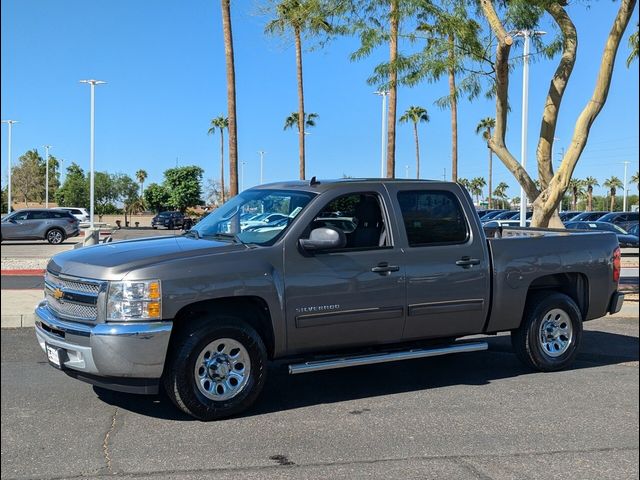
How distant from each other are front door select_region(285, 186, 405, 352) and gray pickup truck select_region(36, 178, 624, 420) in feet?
0.04

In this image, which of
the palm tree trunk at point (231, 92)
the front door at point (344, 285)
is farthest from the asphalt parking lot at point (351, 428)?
the palm tree trunk at point (231, 92)

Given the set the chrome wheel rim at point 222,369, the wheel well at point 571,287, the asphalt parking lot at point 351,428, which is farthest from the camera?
the wheel well at point 571,287

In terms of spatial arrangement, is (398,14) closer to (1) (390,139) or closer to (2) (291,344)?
(2) (291,344)

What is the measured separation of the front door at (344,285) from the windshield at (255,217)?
0.21 metres

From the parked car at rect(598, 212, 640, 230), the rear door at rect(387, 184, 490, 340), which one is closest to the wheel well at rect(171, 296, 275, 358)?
the rear door at rect(387, 184, 490, 340)

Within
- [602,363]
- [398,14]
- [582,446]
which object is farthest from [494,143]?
[582,446]

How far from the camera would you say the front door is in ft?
17.3

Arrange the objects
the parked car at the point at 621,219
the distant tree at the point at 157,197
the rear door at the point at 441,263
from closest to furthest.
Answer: the rear door at the point at 441,263, the parked car at the point at 621,219, the distant tree at the point at 157,197

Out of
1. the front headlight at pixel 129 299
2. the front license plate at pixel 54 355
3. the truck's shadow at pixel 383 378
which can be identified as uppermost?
the front headlight at pixel 129 299

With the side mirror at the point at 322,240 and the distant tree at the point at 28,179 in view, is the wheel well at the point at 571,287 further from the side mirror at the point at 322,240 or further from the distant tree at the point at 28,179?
the distant tree at the point at 28,179

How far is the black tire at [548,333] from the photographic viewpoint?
254 inches

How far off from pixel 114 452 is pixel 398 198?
10.7 feet

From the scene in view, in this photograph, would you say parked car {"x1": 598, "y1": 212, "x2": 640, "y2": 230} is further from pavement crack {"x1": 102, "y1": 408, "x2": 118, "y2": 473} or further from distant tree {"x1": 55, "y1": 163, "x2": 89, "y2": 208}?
distant tree {"x1": 55, "y1": 163, "x2": 89, "y2": 208}

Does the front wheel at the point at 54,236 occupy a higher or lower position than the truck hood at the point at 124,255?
lower
